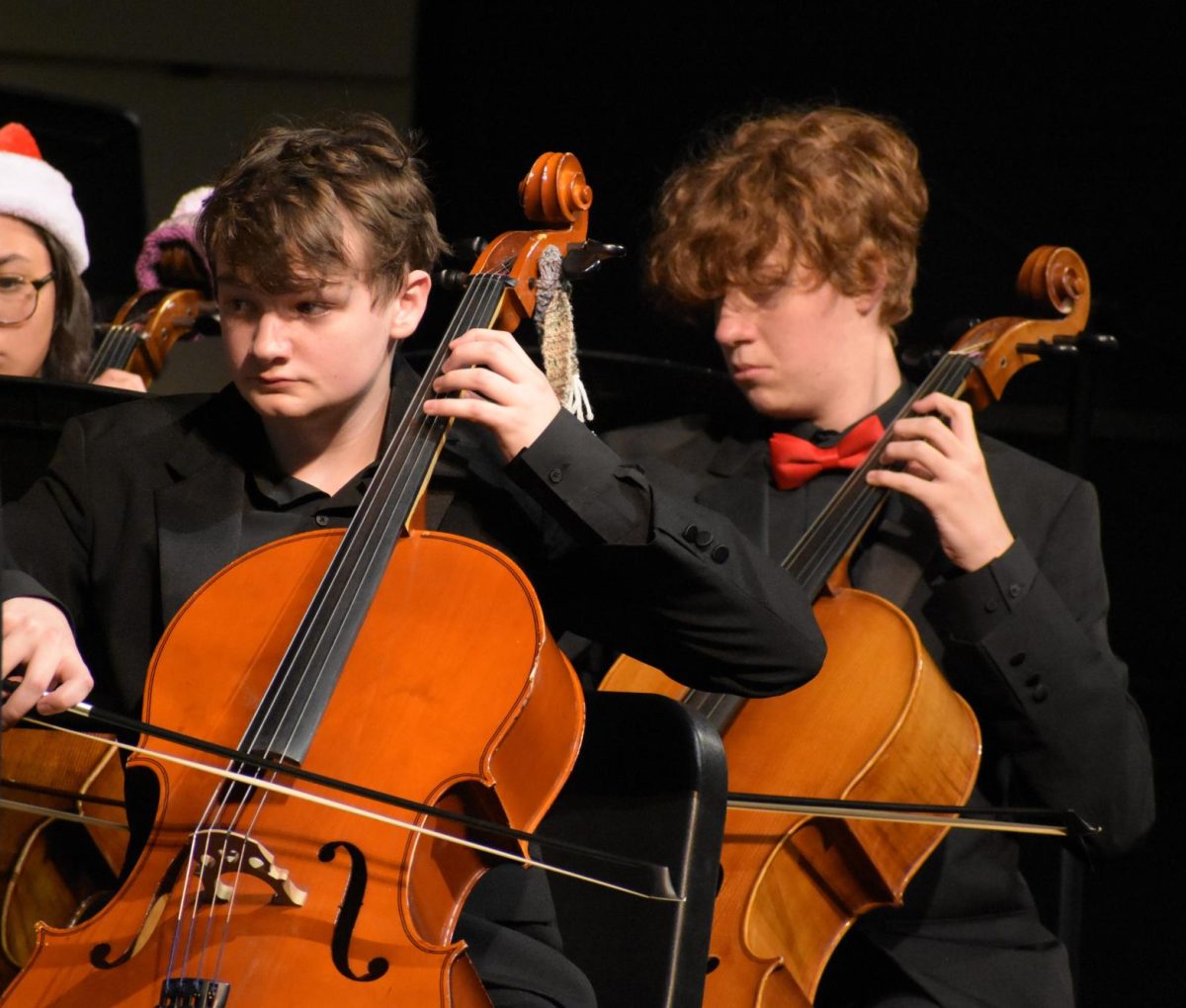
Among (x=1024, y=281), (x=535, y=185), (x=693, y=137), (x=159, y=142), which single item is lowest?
(x=159, y=142)

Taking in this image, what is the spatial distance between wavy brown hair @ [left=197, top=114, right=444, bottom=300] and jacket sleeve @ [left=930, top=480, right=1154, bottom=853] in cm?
66

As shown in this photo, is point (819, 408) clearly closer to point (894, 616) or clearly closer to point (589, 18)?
point (894, 616)

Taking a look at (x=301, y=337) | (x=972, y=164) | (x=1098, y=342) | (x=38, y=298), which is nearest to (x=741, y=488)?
(x=1098, y=342)

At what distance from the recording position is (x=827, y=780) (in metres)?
1.55

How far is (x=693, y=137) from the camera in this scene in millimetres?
3143

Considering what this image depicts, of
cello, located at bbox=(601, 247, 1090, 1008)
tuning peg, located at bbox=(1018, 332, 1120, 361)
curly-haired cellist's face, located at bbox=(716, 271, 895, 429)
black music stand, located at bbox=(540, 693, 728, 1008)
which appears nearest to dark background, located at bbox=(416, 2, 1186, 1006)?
tuning peg, located at bbox=(1018, 332, 1120, 361)

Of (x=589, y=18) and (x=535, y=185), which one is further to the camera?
(x=589, y=18)

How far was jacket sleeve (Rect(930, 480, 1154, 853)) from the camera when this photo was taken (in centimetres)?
172

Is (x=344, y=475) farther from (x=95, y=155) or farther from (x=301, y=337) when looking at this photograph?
(x=95, y=155)

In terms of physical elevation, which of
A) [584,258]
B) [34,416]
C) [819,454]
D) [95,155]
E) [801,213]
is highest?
[584,258]

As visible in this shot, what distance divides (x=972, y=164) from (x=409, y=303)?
1703 mm

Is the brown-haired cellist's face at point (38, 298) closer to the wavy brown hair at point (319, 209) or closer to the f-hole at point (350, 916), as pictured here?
the wavy brown hair at point (319, 209)

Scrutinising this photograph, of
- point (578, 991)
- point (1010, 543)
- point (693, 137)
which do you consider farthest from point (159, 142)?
point (578, 991)

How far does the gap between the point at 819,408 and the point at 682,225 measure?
29cm
